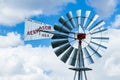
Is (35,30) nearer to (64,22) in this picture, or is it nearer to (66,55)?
(64,22)

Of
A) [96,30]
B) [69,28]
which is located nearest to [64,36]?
[69,28]

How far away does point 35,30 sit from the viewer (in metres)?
40.2

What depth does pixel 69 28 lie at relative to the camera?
41.1 m

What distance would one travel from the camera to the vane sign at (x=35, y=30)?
129ft

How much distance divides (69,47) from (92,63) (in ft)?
9.58

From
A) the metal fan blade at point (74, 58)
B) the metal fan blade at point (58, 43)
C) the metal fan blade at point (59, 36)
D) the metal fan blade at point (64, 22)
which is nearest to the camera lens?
the metal fan blade at point (74, 58)

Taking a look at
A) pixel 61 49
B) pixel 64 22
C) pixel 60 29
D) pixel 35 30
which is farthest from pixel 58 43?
pixel 35 30

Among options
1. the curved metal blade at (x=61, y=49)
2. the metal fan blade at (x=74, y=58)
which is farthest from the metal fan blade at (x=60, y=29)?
the metal fan blade at (x=74, y=58)

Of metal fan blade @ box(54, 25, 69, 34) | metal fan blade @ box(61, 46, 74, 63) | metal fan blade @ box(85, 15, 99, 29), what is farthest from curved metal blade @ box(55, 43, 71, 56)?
metal fan blade @ box(85, 15, 99, 29)

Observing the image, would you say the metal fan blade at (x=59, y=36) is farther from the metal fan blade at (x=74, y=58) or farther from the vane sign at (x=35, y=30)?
the metal fan blade at (x=74, y=58)

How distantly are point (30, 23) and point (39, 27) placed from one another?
113 cm

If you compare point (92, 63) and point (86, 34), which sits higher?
point (86, 34)

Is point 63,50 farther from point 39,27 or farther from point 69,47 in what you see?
point 39,27

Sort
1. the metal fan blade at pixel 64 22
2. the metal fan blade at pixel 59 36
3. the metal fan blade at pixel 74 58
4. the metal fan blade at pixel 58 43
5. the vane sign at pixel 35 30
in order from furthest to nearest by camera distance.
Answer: the metal fan blade at pixel 64 22 < the metal fan blade at pixel 59 36 < the metal fan blade at pixel 58 43 < the metal fan blade at pixel 74 58 < the vane sign at pixel 35 30
